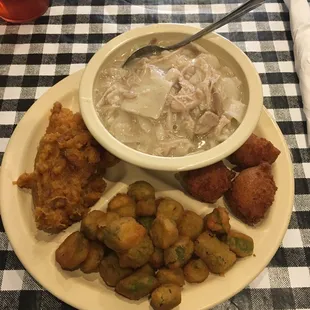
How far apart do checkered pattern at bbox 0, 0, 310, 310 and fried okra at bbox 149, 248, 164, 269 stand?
23cm

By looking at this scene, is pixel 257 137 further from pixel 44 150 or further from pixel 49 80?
pixel 49 80

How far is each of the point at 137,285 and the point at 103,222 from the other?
187 millimetres

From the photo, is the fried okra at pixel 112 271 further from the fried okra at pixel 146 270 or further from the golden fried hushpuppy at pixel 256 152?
the golden fried hushpuppy at pixel 256 152

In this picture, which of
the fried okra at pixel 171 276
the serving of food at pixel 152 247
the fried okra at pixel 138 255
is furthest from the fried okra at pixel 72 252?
the fried okra at pixel 171 276

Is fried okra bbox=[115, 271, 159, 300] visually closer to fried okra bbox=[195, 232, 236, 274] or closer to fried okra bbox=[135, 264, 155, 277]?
fried okra bbox=[135, 264, 155, 277]

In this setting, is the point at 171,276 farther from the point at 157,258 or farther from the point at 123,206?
the point at 123,206

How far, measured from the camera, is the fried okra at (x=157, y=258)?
44.8 inches

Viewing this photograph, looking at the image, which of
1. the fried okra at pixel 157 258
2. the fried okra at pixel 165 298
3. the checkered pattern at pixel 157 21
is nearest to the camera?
the fried okra at pixel 165 298

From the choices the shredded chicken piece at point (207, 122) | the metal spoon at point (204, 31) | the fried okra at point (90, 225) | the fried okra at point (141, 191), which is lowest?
the fried okra at point (90, 225)

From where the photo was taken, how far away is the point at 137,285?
42.2 inches

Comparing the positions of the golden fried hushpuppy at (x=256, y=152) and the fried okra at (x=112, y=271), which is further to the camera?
the golden fried hushpuppy at (x=256, y=152)

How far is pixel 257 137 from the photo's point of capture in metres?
1.31

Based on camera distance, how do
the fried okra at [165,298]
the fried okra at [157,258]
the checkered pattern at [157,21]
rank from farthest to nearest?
1. the checkered pattern at [157,21]
2. the fried okra at [157,258]
3. the fried okra at [165,298]

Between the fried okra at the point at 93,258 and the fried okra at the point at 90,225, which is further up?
the fried okra at the point at 90,225
